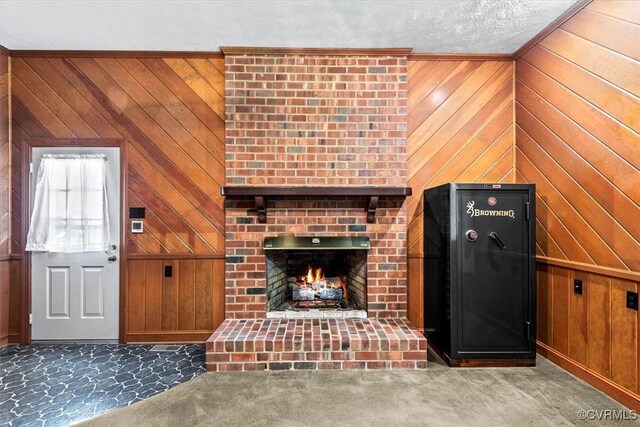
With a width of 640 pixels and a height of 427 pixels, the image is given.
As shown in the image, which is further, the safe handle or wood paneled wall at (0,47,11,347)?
wood paneled wall at (0,47,11,347)

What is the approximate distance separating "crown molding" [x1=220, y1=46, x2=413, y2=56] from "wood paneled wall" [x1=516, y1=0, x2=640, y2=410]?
133 centimetres

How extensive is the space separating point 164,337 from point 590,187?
155 inches

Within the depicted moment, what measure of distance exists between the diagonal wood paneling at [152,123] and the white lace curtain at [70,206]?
0.24 metres

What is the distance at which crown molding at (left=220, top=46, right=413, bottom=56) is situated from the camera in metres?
2.90

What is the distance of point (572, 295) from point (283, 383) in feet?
7.83

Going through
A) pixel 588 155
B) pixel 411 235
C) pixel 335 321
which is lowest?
pixel 335 321

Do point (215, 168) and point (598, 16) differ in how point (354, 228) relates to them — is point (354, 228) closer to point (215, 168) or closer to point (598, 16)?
point (215, 168)

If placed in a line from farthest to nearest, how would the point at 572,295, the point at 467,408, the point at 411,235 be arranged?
the point at 411,235, the point at 572,295, the point at 467,408

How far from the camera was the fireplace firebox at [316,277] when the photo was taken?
115 inches

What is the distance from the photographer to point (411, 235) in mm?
3062

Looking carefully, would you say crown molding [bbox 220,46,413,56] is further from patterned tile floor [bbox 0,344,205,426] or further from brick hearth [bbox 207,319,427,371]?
patterned tile floor [bbox 0,344,205,426]

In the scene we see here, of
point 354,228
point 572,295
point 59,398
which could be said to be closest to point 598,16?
point 572,295

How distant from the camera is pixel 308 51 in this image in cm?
292

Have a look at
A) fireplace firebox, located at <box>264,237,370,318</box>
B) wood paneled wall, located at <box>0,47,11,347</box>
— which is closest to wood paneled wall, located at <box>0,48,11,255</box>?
wood paneled wall, located at <box>0,47,11,347</box>
